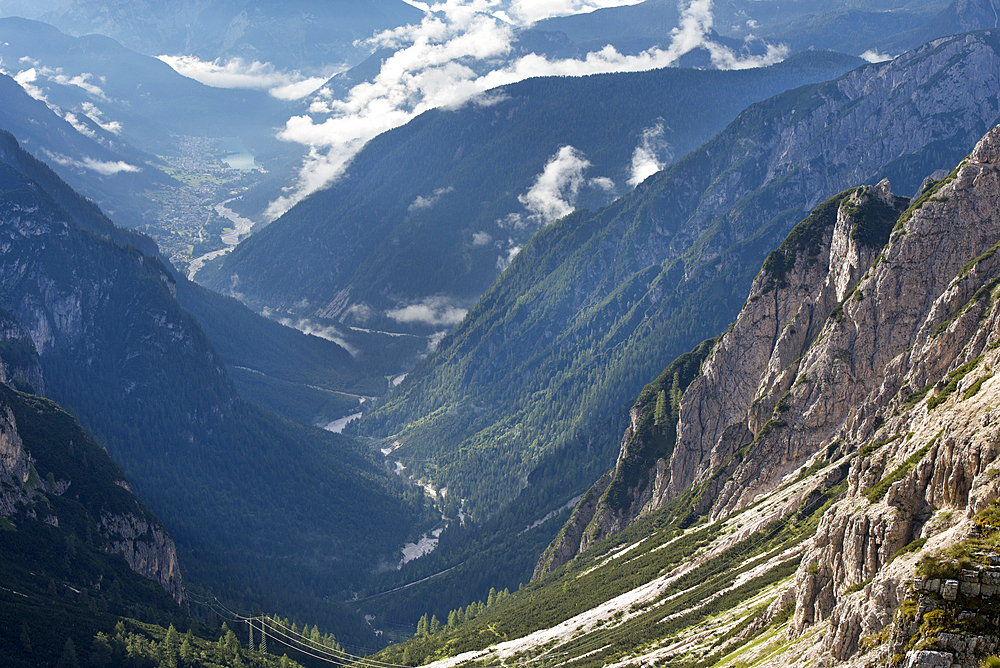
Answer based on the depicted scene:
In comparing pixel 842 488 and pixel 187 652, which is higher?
pixel 842 488

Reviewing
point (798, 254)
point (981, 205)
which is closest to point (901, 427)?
point (981, 205)

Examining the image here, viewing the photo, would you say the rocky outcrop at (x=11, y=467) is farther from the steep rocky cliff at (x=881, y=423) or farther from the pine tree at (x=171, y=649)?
the steep rocky cliff at (x=881, y=423)

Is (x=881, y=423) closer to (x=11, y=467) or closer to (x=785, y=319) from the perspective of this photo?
(x=785, y=319)

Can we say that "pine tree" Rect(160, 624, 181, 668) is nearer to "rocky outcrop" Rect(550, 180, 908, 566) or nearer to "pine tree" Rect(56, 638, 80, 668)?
"pine tree" Rect(56, 638, 80, 668)

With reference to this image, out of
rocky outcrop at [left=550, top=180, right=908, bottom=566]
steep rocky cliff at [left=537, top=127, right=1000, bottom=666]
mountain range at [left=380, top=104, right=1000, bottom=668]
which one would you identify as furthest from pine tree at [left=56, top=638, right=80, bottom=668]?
rocky outcrop at [left=550, top=180, right=908, bottom=566]

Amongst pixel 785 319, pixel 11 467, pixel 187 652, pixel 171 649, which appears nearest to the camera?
pixel 171 649

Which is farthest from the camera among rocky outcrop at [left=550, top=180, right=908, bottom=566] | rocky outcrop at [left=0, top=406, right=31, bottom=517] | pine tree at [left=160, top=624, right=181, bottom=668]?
rocky outcrop at [left=0, top=406, right=31, bottom=517]

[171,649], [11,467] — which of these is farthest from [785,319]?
[11,467]

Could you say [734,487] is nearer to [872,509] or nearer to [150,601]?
[872,509]

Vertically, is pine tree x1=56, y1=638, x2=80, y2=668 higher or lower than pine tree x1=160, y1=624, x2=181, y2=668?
lower
